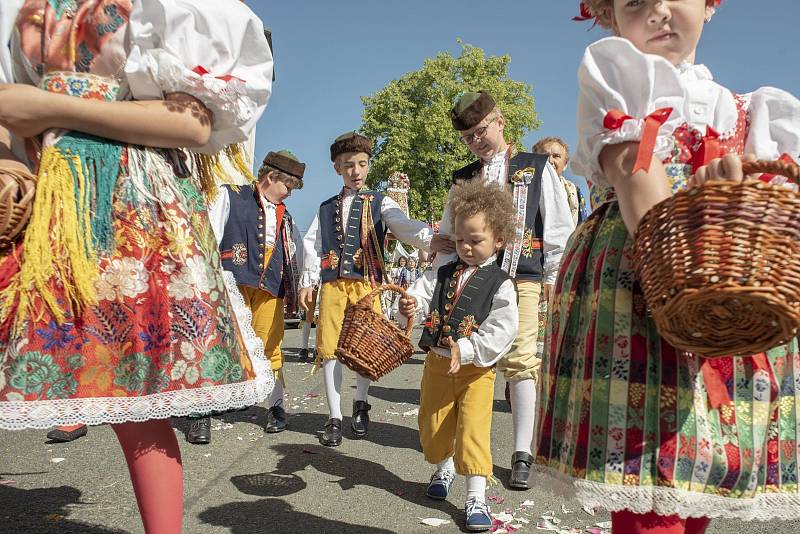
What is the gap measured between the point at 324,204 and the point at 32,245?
387cm

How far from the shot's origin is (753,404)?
1.41m

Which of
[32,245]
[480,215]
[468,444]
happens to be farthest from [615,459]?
[480,215]

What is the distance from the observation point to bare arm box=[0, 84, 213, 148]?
1.64 m

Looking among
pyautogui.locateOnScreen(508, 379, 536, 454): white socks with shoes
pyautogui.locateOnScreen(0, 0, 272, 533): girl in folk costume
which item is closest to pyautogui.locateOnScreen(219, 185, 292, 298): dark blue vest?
pyautogui.locateOnScreen(508, 379, 536, 454): white socks with shoes

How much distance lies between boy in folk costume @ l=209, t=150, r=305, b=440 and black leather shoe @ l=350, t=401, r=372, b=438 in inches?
20.6

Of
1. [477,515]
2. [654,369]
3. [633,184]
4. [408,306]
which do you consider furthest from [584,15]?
[477,515]

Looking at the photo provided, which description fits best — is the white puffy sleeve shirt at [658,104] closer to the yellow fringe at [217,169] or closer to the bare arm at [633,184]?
the bare arm at [633,184]

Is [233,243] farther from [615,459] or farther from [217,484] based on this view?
[615,459]

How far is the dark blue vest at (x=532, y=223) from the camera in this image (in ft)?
13.0

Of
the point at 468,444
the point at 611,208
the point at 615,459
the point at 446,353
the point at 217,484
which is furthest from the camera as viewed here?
the point at 217,484

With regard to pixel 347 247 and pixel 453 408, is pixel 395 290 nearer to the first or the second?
pixel 453 408

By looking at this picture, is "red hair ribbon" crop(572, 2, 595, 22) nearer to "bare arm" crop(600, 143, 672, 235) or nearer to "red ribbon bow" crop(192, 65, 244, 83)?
"bare arm" crop(600, 143, 672, 235)

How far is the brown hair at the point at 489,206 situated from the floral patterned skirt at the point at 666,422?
1.89 meters

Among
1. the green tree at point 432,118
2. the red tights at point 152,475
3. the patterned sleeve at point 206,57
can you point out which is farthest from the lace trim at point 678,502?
the green tree at point 432,118
